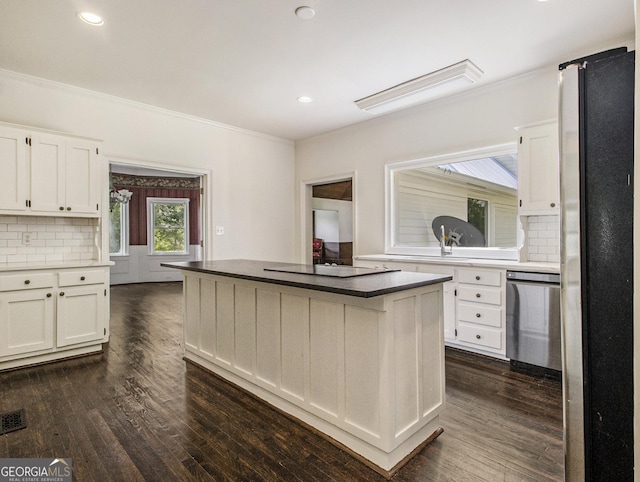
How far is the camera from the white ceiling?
2416mm

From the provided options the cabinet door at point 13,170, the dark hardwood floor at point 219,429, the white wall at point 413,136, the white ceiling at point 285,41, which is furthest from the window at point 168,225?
the dark hardwood floor at point 219,429

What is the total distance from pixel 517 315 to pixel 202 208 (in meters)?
3.97

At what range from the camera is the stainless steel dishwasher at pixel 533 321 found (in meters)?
2.83

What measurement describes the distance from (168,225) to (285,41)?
7547mm

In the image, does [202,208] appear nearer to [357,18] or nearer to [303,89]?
[303,89]

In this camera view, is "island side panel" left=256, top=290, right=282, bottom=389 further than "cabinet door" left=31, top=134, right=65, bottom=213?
No

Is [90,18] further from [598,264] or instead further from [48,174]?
[598,264]

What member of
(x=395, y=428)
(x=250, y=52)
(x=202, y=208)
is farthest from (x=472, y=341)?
(x=202, y=208)

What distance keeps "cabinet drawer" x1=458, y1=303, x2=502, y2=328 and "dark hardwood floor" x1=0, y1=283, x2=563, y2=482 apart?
0.38m

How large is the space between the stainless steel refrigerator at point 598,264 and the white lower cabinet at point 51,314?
3879 millimetres

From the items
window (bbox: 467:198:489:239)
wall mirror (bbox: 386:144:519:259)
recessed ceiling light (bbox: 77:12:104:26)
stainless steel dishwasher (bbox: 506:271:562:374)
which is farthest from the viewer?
window (bbox: 467:198:489:239)

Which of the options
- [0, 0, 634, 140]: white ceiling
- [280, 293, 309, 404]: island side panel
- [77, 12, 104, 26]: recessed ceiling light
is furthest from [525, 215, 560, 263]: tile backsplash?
[77, 12, 104, 26]: recessed ceiling light

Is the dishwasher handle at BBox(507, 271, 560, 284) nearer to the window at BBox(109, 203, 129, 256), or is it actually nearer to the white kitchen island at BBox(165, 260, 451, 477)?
the white kitchen island at BBox(165, 260, 451, 477)

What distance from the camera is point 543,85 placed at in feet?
10.8
